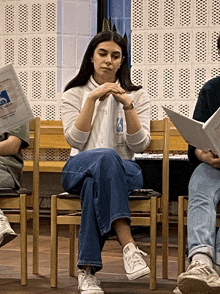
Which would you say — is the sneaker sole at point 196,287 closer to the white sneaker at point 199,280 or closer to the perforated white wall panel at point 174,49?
the white sneaker at point 199,280

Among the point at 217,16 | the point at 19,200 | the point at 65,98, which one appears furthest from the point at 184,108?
the point at 19,200

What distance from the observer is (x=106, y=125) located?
260cm

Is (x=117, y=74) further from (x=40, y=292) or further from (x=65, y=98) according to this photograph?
(x=40, y=292)

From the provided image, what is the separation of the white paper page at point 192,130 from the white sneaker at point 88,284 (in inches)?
29.0

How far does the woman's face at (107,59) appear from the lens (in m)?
2.72

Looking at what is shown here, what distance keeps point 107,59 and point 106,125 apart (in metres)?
0.35

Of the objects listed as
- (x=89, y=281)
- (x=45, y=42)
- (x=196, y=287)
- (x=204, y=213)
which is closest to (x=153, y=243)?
(x=89, y=281)

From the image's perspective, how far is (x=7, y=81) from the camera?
95.6 inches

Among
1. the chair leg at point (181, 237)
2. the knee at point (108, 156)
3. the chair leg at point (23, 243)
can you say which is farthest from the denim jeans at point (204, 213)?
the chair leg at point (23, 243)

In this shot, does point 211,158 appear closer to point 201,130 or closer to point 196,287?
point 201,130

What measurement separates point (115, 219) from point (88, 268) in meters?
0.27

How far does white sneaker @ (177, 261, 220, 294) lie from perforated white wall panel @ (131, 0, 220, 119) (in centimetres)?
274

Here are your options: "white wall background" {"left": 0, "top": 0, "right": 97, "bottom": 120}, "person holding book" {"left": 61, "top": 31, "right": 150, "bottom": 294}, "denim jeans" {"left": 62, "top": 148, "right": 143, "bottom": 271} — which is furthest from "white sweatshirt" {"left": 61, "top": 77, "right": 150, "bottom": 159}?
"white wall background" {"left": 0, "top": 0, "right": 97, "bottom": 120}

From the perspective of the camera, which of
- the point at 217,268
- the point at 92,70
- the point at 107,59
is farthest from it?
the point at 92,70
